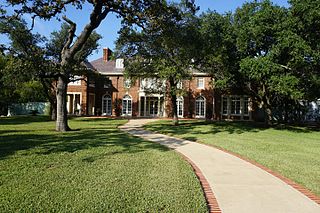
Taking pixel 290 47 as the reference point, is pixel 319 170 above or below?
below

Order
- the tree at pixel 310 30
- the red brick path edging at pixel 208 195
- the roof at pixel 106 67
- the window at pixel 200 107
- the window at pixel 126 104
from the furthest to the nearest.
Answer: the window at pixel 126 104 < the roof at pixel 106 67 < the window at pixel 200 107 < the tree at pixel 310 30 < the red brick path edging at pixel 208 195

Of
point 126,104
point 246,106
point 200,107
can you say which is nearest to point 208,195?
point 200,107

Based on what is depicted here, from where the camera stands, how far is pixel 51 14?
13781mm

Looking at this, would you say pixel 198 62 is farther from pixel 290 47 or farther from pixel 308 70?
pixel 308 70

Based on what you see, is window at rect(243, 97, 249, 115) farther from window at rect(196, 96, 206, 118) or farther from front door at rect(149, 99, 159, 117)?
front door at rect(149, 99, 159, 117)

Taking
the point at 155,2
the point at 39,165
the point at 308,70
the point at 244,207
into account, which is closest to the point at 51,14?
the point at 155,2

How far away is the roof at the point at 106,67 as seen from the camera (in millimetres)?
33906

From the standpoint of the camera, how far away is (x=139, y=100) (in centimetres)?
3394

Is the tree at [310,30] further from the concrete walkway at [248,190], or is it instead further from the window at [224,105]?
the window at [224,105]

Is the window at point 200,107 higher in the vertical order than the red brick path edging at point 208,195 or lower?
higher

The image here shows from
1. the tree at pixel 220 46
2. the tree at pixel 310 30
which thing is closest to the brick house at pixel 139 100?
the tree at pixel 220 46

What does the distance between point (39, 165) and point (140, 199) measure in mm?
3271

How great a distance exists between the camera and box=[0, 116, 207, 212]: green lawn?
4.37 meters

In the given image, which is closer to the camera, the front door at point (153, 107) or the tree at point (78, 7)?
the tree at point (78, 7)
